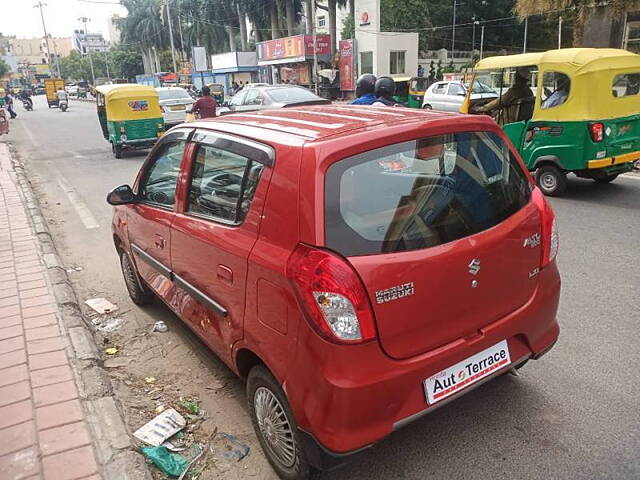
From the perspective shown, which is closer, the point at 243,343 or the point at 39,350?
the point at 243,343

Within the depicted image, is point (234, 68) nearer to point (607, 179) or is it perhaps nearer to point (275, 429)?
point (607, 179)

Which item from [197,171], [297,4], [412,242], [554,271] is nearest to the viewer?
[412,242]

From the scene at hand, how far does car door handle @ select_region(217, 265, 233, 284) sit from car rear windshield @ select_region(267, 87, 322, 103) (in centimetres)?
1162

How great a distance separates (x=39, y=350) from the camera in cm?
383

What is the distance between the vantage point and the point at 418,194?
2373 millimetres

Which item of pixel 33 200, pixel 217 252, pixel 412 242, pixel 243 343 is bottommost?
pixel 33 200

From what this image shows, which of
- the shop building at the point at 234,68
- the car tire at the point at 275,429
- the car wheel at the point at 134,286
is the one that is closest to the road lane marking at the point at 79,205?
the car wheel at the point at 134,286

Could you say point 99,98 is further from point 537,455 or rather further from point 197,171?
point 537,455

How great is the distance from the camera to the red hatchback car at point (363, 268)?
2.11 metres

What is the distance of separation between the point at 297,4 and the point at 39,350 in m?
50.0

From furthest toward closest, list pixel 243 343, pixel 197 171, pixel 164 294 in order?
pixel 164 294
pixel 197 171
pixel 243 343

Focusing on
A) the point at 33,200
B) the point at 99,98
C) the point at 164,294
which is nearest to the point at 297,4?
the point at 99,98

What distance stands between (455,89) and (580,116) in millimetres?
11908

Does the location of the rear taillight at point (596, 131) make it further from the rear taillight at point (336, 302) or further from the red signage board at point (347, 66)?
the red signage board at point (347, 66)
